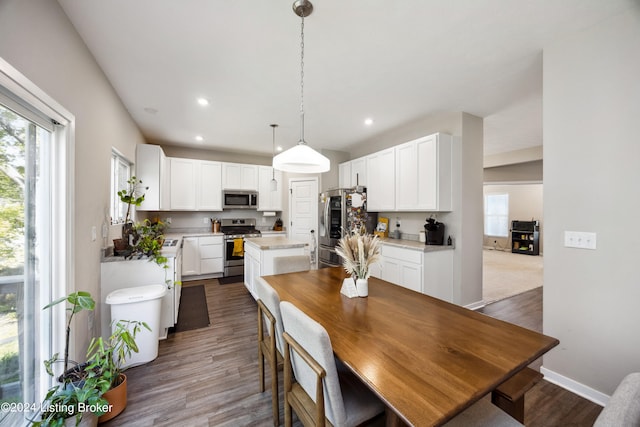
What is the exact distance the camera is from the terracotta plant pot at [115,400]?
1648 millimetres

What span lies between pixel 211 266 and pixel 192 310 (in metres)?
1.58

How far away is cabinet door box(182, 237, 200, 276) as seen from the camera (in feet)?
15.6

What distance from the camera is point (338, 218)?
4699mm

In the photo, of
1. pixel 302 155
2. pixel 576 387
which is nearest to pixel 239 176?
pixel 302 155

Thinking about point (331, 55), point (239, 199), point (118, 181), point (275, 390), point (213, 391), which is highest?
point (331, 55)

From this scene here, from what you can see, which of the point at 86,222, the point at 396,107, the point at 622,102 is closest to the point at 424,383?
the point at 622,102

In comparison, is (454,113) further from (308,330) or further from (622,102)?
(308,330)

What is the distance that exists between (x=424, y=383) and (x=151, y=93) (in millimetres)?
3584

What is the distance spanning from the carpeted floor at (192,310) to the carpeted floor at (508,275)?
3937mm

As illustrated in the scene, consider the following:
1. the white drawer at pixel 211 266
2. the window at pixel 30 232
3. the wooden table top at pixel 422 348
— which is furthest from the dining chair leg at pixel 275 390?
the white drawer at pixel 211 266

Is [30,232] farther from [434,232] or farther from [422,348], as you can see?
[434,232]

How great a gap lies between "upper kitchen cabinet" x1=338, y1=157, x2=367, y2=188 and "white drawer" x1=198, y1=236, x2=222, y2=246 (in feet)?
8.87

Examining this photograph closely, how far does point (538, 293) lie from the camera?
13.6ft

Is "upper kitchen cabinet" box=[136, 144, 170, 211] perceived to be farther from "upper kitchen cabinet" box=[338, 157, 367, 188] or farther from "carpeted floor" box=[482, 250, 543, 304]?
"carpeted floor" box=[482, 250, 543, 304]
